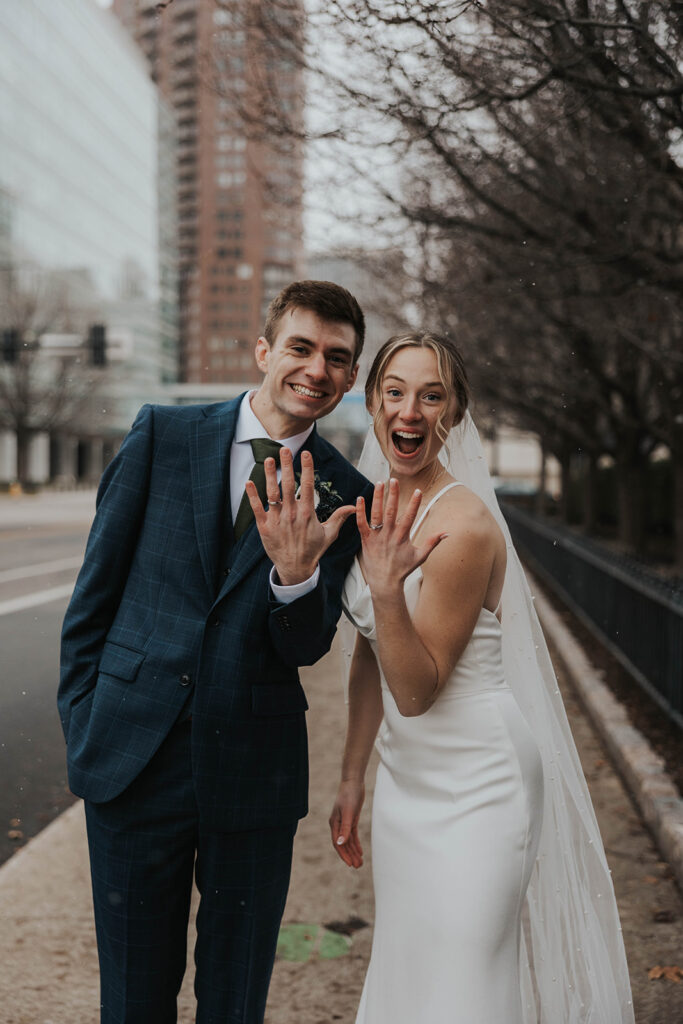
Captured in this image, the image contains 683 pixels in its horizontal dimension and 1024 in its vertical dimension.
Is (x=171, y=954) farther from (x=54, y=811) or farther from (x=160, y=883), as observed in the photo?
(x=54, y=811)

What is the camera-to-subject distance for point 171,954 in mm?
2643

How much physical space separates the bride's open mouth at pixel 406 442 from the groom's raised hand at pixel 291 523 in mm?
387

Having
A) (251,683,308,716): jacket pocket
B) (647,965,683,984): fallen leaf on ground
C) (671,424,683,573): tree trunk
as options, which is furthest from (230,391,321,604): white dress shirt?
(671,424,683,573): tree trunk

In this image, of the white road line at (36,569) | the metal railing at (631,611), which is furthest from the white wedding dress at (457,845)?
the white road line at (36,569)

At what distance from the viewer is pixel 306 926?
14.4 feet

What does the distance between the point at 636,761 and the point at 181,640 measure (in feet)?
14.3

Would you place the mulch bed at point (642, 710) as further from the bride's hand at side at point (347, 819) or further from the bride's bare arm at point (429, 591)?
the bride's bare arm at point (429, 591)

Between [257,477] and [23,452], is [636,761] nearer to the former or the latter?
[257,477]

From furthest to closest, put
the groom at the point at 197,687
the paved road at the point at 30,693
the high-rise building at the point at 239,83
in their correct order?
the paved road at the point at 30,693 → the high-rise building at the point at 239,83 → the groom at the point at 197,687

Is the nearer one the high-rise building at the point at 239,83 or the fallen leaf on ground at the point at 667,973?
the fallen leaf on ground at the point at 667,973

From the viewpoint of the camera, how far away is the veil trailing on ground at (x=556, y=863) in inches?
119

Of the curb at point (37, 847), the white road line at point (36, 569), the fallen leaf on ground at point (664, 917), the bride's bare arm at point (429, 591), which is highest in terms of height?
the bride's bare arm at point (429, 591)

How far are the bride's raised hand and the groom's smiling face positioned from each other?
0.45 metres

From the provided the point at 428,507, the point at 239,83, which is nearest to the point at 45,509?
the point at 239,83
